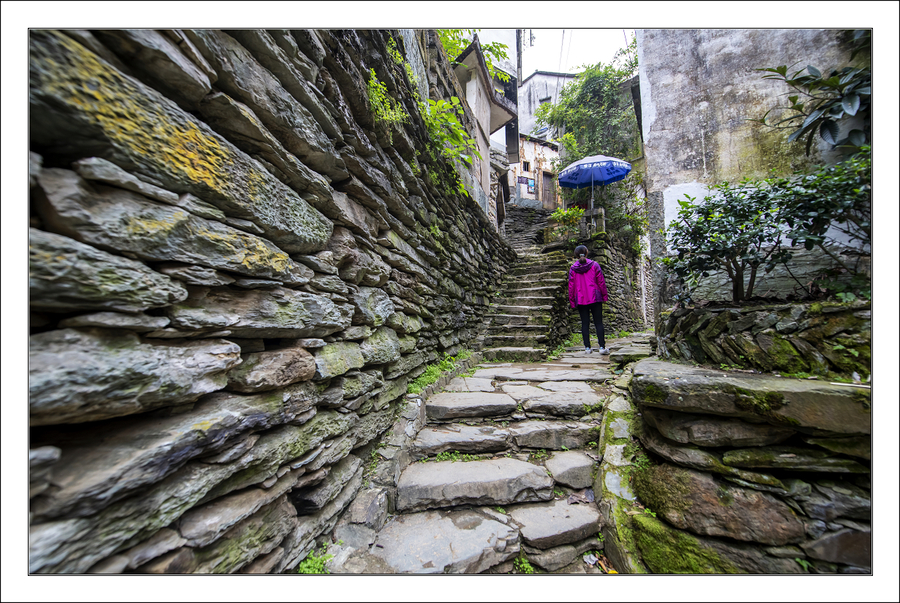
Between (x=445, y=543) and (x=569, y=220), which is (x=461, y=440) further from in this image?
(x=569, y=220)

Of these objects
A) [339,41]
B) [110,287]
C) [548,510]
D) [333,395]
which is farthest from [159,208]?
[548,510]

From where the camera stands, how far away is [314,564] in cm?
161

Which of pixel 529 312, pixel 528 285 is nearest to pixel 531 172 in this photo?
pixel 528 285

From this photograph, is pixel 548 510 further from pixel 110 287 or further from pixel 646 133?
pixel 646 133

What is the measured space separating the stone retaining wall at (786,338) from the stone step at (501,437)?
1.13 meters

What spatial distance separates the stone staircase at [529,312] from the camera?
5.23 metres

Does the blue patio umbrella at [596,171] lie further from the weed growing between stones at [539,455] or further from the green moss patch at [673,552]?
the green moss patch at [673,552]

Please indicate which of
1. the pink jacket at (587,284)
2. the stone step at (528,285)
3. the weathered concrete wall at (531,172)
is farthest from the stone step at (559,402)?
the weathered concrete wall at (531,172)

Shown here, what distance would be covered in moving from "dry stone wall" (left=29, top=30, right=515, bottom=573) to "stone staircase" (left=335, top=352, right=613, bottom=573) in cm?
44

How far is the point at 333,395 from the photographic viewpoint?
1.84m

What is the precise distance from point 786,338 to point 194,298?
326 centimetres

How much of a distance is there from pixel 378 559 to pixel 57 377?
1.64 meters

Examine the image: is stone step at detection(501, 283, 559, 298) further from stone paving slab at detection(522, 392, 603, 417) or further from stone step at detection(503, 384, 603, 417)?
stone paving slab at detection(522, 392, 603, 417)

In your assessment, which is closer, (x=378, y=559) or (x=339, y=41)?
(x=378, y=559)
